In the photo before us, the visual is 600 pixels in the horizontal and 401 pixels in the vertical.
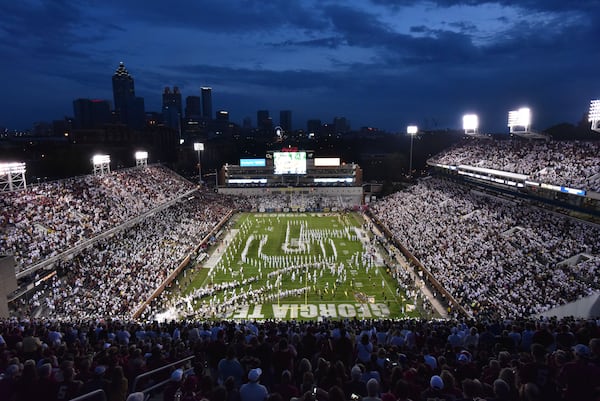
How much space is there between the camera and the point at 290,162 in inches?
2400

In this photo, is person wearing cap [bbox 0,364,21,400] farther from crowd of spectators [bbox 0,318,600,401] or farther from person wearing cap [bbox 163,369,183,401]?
person wearing cap [bbox 163,369,183,401]

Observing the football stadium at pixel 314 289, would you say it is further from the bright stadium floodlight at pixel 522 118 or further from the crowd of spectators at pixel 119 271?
the bright stadium floodlight at pixel 522 118

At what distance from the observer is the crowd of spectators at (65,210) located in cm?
2034

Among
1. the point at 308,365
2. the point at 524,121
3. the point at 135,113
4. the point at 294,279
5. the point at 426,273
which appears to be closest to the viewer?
the point at 308,365

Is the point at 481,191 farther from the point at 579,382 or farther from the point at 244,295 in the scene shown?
the point at 579,382

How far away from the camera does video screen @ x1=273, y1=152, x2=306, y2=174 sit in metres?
60.8

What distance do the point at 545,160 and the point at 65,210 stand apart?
38090mm

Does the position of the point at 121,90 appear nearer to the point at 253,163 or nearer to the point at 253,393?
the point at 253,163

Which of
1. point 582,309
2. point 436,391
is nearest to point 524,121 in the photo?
point 582,309

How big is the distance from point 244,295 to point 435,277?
12727 millimetres

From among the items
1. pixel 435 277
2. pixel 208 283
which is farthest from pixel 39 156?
pixel 435 277

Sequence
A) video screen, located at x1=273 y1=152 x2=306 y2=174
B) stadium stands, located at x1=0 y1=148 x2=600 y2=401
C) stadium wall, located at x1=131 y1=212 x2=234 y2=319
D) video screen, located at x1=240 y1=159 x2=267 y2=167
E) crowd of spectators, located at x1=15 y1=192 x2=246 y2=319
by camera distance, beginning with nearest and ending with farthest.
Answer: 1. stadium stands, located at x1=0 y1=148 x2=600 y2=401
2. crowd of spectators, located at x1=15 y1=192 x2=246 y2=319
3. stadium wall, located at x1=131 y1=212 x2=234 y2=319
4. video screen, located at x1=273 y1=152 x2=306 y2=174
5. video screen, located at x1=240 y1=159 x2=267 y2=167

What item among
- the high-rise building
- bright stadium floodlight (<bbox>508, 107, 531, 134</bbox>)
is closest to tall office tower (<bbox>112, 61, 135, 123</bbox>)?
the high-rise building

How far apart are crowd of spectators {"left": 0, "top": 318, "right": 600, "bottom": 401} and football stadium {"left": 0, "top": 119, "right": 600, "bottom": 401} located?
0.04m
